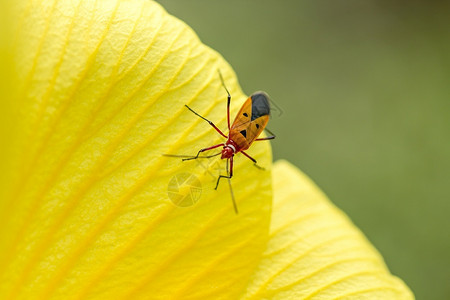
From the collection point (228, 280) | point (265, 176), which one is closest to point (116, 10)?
point (265, 176)

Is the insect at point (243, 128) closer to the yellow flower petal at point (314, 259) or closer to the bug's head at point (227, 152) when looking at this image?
the bug's head at point (227, 152)

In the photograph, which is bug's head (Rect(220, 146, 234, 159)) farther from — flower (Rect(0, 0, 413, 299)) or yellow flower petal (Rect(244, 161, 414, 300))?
yellow flower petal (Rect(244, 161, 414, 300))

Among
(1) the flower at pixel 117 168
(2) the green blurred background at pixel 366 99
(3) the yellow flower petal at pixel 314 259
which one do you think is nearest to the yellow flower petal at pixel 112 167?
(1) the flower at pixel 117 168

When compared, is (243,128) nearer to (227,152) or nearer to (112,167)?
(227,152)

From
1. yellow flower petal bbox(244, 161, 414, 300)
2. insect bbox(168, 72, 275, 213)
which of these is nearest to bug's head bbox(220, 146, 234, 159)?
insect bbox(168, 72, 275, 213)

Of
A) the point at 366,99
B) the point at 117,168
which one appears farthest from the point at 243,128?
the point at 366,99
